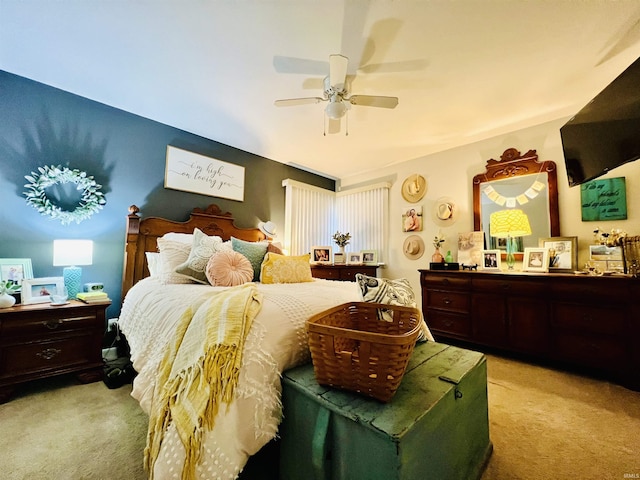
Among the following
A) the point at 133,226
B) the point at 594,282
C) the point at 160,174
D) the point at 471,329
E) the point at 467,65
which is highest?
the point at 467,65

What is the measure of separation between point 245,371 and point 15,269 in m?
2.38

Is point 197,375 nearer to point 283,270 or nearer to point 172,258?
point 283,270

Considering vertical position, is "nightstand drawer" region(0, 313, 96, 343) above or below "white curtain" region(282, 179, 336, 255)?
below

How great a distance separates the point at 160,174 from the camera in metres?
2.85

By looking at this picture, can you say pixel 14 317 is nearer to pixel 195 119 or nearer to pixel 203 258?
pixel 203 258

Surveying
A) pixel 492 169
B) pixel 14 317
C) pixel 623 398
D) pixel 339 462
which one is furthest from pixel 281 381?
Result: pixel 492 169

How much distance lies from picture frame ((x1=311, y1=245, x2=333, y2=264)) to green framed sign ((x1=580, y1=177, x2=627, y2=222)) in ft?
9.67

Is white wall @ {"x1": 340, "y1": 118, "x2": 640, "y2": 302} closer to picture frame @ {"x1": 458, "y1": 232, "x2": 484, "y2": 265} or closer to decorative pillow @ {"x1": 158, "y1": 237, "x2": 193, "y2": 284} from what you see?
picture frame @ {"x1": 458, "y1": 232, "x2": 484, "y2": 265}

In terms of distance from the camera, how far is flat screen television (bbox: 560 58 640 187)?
1564mm

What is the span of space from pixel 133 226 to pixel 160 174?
70 cm

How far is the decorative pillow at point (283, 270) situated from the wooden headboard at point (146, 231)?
4.20ft

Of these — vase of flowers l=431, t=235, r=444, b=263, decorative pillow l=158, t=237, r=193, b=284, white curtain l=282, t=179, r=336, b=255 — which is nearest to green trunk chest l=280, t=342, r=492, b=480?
decorative pillow l=158, t=237, r=193, b=284

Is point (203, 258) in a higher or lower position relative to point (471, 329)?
higher

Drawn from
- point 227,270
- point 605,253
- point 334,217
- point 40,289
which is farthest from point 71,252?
point 605,253
